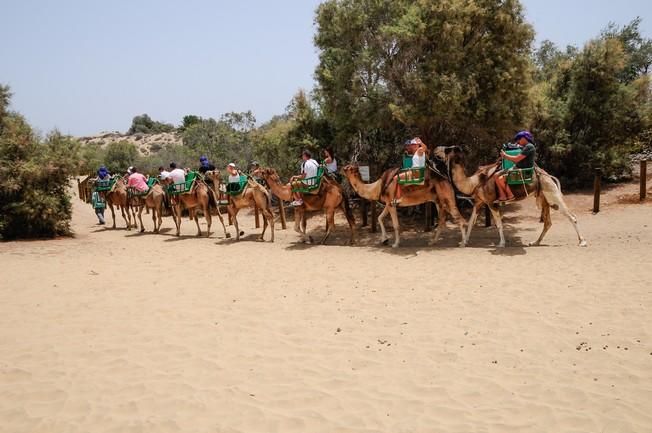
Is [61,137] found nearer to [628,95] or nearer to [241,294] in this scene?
[241,294]

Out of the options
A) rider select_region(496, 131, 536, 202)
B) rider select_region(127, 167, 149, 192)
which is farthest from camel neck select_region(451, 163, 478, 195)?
rider select_region(127, 167, 149, 192)

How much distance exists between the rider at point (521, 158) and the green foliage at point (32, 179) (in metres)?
12.7

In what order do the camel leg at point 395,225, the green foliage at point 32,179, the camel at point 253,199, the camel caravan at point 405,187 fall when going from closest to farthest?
the camel caravan at point 405,187 < the camel leg at point 395,225 < the camel at point 253,199 < the green foliage at point 32,179

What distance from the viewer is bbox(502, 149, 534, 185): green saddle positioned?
30.7 feet

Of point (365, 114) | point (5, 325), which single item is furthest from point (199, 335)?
point (365, 114)

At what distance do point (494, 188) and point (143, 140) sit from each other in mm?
63068

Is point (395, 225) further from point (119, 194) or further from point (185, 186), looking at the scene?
point (119, 194)

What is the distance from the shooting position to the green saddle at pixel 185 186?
43.3 feet

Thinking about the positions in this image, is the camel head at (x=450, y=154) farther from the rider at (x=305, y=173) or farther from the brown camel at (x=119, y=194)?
the brown camel at (x=119, y=194)

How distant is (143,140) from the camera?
212 ft

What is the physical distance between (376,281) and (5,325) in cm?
535

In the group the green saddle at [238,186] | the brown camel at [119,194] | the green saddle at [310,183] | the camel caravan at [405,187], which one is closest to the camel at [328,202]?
the camel caravan at [405,187]

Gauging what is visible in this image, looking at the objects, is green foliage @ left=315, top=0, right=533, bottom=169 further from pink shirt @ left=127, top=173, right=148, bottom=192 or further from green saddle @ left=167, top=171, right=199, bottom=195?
pink shirt @ left=127, top=173, right=148, bottom=192

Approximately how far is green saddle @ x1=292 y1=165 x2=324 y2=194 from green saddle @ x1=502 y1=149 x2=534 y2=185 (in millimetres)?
4308
